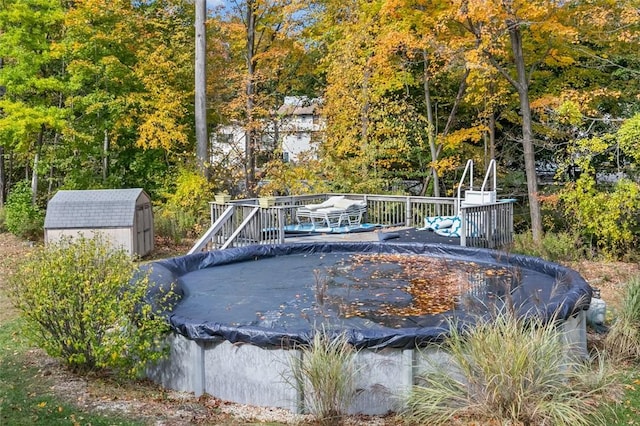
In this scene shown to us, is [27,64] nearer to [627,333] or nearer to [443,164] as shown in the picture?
[443,164]

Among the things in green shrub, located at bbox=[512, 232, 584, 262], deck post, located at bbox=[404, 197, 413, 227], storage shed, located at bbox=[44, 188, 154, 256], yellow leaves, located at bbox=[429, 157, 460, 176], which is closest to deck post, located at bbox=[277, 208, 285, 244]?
storage shed, located at bbox=[44, 188, 154, 256]

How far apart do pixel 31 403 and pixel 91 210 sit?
788 cm

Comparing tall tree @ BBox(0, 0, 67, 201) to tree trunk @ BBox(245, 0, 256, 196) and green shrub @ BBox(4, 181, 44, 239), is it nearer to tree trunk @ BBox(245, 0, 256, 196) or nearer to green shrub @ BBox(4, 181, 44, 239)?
green shrub @ BBox(4, 181, 44, 239)

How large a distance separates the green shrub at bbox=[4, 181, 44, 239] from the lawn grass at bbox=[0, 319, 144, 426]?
29.3ft

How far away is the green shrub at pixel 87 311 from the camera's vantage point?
15.9 ft

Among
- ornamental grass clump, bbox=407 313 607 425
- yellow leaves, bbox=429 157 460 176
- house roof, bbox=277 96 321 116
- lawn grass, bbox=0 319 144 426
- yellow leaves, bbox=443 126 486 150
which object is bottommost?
lawn grass, bbox=0 319 144 426

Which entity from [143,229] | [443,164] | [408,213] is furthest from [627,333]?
[443,164]

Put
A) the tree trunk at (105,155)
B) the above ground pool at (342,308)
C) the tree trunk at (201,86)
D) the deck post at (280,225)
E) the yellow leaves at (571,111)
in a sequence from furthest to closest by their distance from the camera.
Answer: the tree trunk at (201,86) → the tree trunk at (105,155) → the yellow leaves at (571,111) → the deck post at (280,225) → the above ground pool at (342,308)

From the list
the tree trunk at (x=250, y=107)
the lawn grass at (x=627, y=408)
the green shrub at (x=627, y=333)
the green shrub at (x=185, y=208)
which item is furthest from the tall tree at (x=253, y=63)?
the lawn grass at (x=627, y=408)

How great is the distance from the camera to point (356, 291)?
296 inches

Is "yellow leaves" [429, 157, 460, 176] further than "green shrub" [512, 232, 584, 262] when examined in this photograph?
Yes

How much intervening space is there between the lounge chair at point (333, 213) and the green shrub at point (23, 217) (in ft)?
21.2

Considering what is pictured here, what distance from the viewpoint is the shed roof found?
11586mm

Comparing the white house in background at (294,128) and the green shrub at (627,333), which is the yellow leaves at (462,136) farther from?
the green shrub at (627,333)
